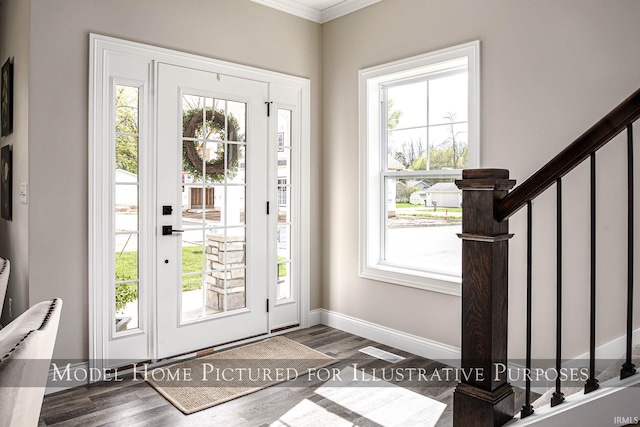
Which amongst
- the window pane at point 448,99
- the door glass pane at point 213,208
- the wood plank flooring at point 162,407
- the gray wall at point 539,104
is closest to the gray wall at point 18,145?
the wood plank flooring at point 162,407

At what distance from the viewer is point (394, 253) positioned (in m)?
3.90

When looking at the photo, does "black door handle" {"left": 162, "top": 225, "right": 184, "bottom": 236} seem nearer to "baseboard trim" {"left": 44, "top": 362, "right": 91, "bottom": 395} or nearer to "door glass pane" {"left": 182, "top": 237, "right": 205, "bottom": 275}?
"door glass pane" {"left": 182, "top": 237, "right": 205, "bottom": 275}

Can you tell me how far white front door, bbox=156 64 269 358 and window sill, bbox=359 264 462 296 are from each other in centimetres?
93

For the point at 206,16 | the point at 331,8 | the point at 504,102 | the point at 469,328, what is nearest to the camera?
the point at 469,328

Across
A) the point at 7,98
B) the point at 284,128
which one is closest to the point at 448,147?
the point at 284,128

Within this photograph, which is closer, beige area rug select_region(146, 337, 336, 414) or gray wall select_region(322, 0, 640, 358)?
gray wall select_region(322, 0, 640, 358)

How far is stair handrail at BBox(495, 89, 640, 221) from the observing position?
1457 mm

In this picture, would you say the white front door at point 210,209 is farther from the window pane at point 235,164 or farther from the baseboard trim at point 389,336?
the baseboard trim at point 389,336

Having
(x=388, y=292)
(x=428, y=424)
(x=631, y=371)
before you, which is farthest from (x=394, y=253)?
(x=631, y=371)

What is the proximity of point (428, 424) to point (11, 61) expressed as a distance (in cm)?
361

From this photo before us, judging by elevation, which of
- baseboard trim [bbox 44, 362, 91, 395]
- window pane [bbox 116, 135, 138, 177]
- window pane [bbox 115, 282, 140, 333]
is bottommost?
baseboard trim [bbox 44, 362, 91, 395]

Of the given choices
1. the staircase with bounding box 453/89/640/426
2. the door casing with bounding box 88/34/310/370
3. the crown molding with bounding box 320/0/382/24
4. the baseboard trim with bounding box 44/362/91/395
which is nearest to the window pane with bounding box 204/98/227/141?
the door casing with bounding box 88/34/310/370

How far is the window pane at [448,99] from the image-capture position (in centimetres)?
334

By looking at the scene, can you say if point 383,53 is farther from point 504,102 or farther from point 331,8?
point 504,102
